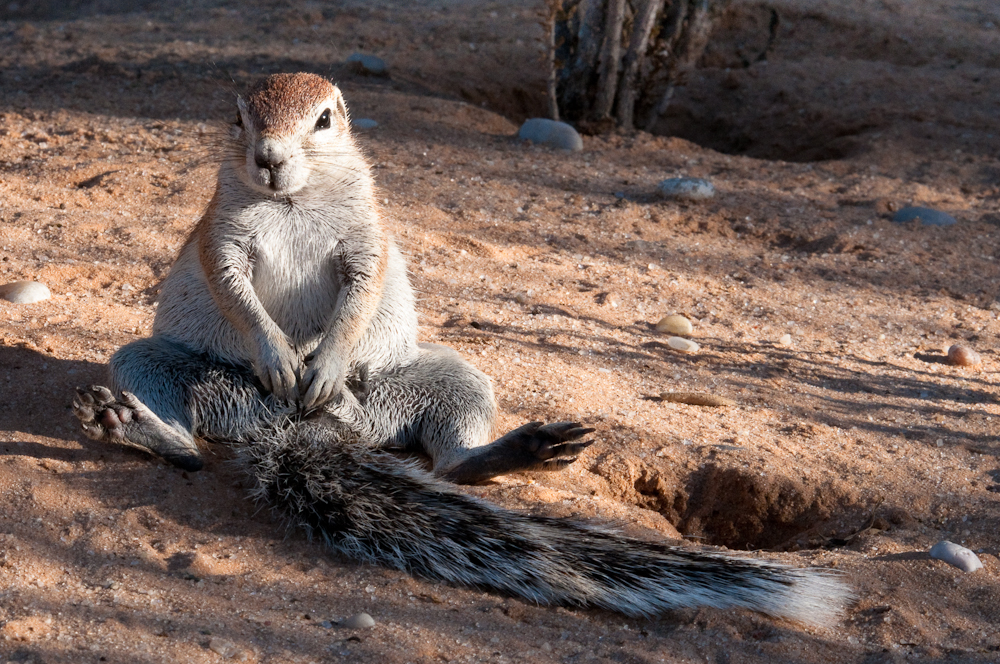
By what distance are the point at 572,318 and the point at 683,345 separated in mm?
595

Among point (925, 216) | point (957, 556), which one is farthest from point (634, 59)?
point (957, 556)

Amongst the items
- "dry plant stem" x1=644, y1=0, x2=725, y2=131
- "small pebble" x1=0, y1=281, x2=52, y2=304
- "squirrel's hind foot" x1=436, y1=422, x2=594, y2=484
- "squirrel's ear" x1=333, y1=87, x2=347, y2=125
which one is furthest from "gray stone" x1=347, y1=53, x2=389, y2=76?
"squirrel's hind foot" x1=436, y1=422, x2=594, y2=484

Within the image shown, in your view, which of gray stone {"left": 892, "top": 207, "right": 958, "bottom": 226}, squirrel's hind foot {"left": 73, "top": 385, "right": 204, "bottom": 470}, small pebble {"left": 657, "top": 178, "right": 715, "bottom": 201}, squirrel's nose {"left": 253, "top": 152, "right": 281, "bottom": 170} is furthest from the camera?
small pebble {"left": 657, "top": 178, "right": 715, "bottom": 201}

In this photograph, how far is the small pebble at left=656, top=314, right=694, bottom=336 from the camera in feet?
16.3

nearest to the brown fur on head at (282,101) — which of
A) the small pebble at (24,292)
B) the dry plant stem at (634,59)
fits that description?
the small pebble at (24,292)

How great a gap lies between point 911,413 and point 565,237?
240cm

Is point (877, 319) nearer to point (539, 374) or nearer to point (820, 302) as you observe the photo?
point (820, 302)

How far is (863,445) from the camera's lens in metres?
4.03

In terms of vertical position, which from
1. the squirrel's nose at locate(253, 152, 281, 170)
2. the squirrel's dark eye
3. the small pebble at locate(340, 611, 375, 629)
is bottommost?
the small pebble at locate(340, 611, 375, 629)

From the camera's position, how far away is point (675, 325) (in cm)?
499

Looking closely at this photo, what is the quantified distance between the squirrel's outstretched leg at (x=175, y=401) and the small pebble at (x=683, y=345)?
2143 mm

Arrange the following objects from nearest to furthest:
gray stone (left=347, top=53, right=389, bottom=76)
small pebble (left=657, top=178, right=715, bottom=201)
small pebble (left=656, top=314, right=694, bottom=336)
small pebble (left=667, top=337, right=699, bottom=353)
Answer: small pebble (left=667, top=337, right=699, bottom=353) < small pebble (left=656, top=314, right=694, bottom=336) < small pebble (left=657, top=178, right=715, bottom=201) < gray stone (left=347, top=53, right=389, bottom=76)

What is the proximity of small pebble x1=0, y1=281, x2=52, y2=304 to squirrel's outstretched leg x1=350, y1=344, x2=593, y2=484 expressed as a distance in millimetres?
1971

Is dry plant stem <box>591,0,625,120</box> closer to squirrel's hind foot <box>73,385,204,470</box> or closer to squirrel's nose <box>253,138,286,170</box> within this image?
squirrel's nose <box>253,138,286,170</box>
